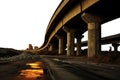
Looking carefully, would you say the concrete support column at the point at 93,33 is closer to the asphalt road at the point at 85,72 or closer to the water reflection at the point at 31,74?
the asphalt road at the point at 85,72

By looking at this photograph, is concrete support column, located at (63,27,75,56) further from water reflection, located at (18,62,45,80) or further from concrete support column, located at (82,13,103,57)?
water reflection, located at (18,62,45,80)

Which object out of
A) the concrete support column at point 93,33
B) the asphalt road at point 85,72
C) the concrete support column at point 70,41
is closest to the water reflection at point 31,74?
the asphalt road at point 85,72

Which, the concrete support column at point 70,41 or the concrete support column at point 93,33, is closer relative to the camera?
the concrete support column at point 93,33

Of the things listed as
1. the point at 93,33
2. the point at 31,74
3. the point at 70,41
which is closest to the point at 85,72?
the point at 31,74

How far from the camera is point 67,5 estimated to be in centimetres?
3894

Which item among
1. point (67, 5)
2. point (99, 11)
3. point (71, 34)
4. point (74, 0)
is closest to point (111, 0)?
point (99, 11)

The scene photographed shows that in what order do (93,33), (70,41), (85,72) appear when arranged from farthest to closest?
1. (70,41)
2. (93,33)
3. (85,72)

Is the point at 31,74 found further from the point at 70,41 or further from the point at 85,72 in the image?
the point at 70,41

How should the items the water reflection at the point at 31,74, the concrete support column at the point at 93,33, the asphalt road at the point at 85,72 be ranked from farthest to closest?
1. the concrete support column at the point at 93,33
2. the asphalt road at the point at 85,72
3. the water reflection at the point at 31,74

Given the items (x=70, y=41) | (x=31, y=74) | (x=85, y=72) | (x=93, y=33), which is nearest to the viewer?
(x=31, y=74)

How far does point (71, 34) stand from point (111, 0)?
26.5 meters

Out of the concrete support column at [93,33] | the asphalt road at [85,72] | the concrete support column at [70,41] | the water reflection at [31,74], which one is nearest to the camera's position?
the water reflection at [31,74]

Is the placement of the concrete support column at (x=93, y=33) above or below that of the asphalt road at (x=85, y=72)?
above

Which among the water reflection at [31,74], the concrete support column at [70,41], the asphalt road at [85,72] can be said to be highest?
the concrete support column at [70,41]
